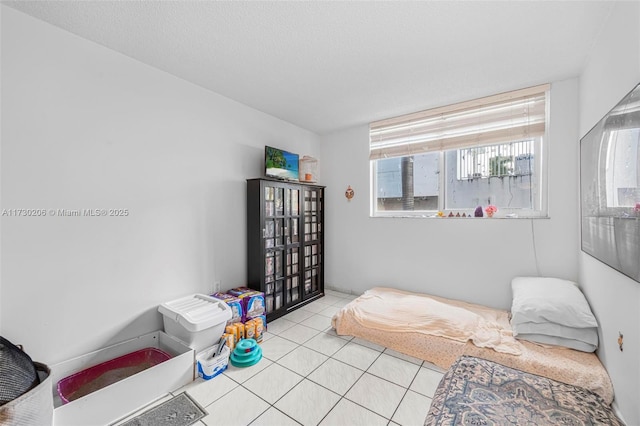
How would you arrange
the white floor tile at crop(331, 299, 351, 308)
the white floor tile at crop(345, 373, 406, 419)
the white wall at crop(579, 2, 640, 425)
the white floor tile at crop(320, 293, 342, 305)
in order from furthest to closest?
the white floor tile at crop(320, 293, 342, 305) → the white floor tile at crop(331, 299, 351, 308) → the white floor tile at crop(345, 373, 406, 419) → the white wall at crop(579, 2, 640, 425)

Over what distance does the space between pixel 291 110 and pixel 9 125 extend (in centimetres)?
246

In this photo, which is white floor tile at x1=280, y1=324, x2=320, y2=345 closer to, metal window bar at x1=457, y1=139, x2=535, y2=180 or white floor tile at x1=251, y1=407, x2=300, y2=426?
white floor tile at x1=251, y1=407, x2=300, y2=426

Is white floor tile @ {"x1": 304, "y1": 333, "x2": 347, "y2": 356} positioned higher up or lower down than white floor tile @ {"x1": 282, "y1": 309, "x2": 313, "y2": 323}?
higher up

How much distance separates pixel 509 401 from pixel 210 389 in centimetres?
198

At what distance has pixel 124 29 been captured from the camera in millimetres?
1842

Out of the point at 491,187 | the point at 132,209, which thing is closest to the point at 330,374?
the point at 132,209

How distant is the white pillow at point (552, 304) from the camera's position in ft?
6.45

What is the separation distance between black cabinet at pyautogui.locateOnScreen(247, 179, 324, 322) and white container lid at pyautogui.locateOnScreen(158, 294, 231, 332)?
69cm

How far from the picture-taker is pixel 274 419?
1611 mm

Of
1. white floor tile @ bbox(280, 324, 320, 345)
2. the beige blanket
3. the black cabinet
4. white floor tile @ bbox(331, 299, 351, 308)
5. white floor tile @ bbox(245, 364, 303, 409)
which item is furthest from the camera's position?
white floor tile @ bbox(331, 299, 351, 308)

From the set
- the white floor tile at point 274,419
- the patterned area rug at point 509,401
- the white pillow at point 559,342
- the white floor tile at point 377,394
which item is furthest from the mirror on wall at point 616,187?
the white floor tile at point 274,419

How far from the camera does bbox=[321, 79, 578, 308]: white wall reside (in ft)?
8.32

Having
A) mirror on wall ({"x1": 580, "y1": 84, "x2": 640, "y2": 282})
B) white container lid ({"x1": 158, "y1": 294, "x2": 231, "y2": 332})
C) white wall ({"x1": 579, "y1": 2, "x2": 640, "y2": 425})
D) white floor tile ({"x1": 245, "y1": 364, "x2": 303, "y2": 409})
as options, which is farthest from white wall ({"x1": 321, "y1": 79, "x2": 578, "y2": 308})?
white container lid ({"x1": 158, "y1": 294, "x2": 231, "y2": 332})

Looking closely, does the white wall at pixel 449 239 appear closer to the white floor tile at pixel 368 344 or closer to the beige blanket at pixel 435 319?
the beige blanket at pixel 435 319
